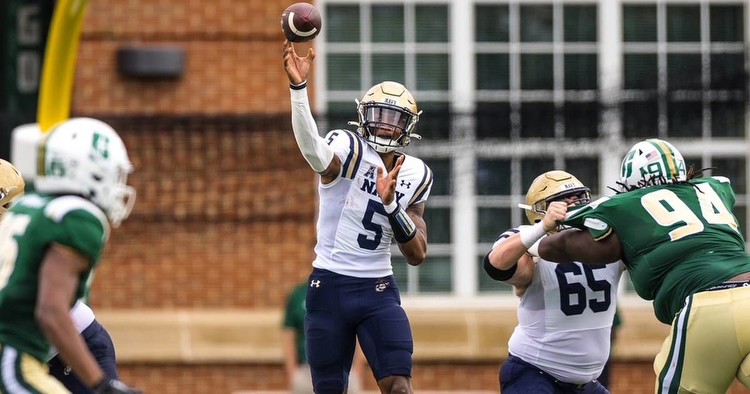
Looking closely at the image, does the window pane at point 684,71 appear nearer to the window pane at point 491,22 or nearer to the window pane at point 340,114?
the window pane at point 491,22

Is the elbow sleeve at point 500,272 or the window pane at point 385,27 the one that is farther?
the window pane at point 385,27

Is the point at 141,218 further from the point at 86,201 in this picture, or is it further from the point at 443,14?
the point at 86,201

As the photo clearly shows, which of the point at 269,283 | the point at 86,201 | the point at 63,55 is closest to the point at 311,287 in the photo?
the point at 63,55

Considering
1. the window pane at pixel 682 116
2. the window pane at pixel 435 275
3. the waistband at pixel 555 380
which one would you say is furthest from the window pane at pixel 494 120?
the waistband at pixel 555 380

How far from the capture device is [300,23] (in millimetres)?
7727

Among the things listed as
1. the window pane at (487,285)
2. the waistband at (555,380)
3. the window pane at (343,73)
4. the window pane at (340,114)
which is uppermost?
the window pane at (343,73)

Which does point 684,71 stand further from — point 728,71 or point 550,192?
point 550,192

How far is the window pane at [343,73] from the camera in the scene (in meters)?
12.8

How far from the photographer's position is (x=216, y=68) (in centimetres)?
1250

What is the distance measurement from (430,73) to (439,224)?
4.03ft

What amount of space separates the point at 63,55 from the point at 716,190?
3.33 metres

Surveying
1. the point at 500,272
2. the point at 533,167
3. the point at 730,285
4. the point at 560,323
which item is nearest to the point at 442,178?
the point at 533,167

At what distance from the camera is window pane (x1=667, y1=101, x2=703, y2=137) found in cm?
1279

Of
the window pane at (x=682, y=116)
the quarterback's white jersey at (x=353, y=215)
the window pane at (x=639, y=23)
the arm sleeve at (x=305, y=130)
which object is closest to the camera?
the arm sleeve at (x=305, y=130)
